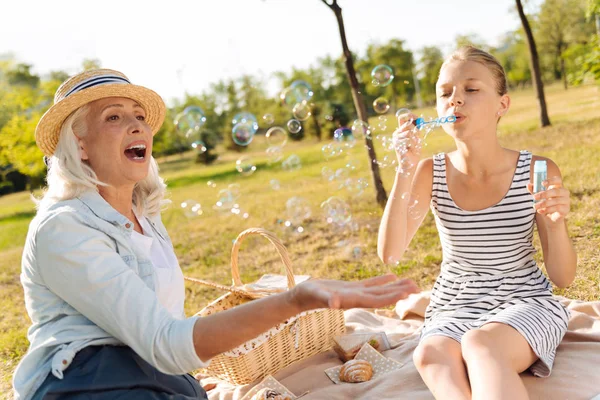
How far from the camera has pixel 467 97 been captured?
7.82 ft

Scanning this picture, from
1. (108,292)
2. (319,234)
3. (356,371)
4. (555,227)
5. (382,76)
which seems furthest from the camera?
(319,234)

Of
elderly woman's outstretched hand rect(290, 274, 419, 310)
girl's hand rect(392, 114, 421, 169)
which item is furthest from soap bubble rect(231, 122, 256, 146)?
elderly woman's outstretched hand rect(290, 274, 419, 310)

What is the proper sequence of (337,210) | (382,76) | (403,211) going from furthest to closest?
(337,210) < (382,76) < (403,211)

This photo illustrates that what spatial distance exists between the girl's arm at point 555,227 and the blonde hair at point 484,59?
36 centimetres

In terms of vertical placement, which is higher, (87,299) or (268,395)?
(87,299)

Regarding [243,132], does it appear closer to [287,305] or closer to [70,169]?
[70,169]

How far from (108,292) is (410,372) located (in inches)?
59.9

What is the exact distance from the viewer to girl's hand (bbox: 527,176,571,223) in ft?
7.04

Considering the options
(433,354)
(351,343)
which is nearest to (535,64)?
(351,343)

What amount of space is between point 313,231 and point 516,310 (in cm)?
408

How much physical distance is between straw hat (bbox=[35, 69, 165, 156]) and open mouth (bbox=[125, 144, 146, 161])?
8.8 inches

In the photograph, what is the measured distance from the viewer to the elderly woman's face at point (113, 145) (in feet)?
7.06

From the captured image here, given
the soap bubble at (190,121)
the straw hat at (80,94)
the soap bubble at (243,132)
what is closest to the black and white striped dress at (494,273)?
the straw hat at (80,94)

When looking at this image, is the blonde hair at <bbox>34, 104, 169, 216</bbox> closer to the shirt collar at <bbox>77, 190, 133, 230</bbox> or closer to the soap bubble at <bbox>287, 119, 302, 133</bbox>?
the shirt collar at <bbox>77, 190, 133, 230</bbox>
